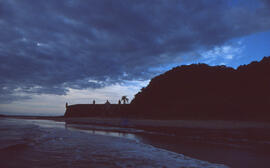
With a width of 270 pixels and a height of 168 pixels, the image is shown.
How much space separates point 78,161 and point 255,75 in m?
49.9

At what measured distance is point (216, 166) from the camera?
271 inches

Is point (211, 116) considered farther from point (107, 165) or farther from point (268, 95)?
point (107, 165)

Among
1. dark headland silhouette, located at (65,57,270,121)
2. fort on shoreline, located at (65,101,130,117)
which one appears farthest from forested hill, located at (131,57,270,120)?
fort on shoreline, located at (65,101,130,117)

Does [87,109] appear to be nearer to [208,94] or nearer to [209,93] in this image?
[208,94]

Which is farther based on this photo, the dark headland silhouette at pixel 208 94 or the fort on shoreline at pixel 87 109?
the fort on shoreline at pixel 87 109

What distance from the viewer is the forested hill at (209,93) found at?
41.6m

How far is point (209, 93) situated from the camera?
A: 52062mm

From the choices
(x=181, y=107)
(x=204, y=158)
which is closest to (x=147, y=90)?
(x=181, y=107)

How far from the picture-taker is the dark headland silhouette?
136 ft

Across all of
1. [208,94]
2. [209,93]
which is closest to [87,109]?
[208,94]

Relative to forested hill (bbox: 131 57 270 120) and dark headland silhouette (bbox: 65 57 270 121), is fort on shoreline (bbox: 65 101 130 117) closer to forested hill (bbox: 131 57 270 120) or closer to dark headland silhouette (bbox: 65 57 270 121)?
dark headland silhouette (bbox: 65 57 270 121)

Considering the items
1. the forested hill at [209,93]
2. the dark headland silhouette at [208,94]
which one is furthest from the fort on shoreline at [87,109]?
the forested hill at [209,93]

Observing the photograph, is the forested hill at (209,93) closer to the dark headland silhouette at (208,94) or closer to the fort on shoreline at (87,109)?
the dark headland silhouette at (208,94)

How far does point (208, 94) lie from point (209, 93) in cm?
51
